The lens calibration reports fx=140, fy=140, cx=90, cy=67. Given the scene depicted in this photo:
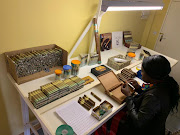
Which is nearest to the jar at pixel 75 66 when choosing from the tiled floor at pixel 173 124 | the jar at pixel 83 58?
the jar at pixel 83 58

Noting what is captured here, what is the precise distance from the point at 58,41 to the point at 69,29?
0.64 feet

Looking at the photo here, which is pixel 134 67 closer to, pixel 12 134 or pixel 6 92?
pixel 6 92

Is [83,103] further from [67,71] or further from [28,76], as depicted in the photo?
[28,76]

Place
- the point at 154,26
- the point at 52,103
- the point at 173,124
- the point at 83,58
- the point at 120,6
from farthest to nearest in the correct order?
the point at 154,26, the point at 173,124, the point at 83,58, the point at 120,6, the point at 52,103

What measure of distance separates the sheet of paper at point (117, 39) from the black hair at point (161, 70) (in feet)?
4.06

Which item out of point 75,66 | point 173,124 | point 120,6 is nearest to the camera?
point 120,6

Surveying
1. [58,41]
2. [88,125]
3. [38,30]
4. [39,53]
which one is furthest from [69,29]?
[88,125]

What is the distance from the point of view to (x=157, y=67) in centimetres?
108

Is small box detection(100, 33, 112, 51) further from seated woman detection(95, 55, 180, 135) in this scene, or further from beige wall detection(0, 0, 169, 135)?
seated woman detection(95, 55, 180, 135)

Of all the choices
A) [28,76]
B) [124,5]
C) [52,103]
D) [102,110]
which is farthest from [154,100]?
[28,76]

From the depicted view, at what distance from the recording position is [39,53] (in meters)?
1.36

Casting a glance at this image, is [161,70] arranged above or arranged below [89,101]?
above

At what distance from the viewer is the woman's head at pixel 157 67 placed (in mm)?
1076

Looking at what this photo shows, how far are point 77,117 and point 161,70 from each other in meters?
0.74
